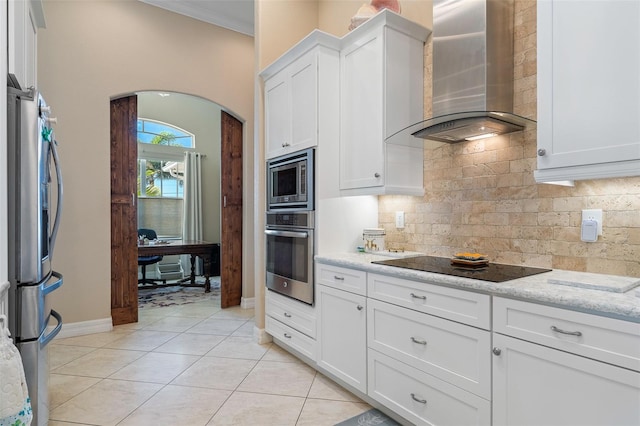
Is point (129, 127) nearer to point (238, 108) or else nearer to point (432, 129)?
point (238, 108)

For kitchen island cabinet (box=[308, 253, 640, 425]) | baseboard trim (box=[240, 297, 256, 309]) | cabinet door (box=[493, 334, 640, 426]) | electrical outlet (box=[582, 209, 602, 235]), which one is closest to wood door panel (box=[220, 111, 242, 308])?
baseboard trim (box=[240, 297, 256, 309])

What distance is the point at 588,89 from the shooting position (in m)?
1.51

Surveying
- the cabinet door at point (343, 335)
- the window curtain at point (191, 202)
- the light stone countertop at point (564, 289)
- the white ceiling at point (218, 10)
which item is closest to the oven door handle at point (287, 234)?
the cabinet door at point (343, 335)

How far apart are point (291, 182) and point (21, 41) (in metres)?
1.81

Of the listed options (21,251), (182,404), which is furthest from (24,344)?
(182,404)

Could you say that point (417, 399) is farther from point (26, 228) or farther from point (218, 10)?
point (218, 10)

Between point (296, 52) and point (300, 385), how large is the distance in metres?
2.43

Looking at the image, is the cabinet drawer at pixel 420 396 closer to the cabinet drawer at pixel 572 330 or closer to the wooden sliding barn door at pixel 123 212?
the cabinet drawer at pixel 572 330

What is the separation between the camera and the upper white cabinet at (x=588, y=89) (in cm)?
140

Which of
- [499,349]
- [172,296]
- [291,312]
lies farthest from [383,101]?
[172,296]

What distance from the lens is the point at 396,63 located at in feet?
8.02

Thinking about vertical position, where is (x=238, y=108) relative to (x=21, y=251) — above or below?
A: above

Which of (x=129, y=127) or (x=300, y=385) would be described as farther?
(x=129, y=127)

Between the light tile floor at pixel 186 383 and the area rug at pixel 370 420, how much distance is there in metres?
0.05
